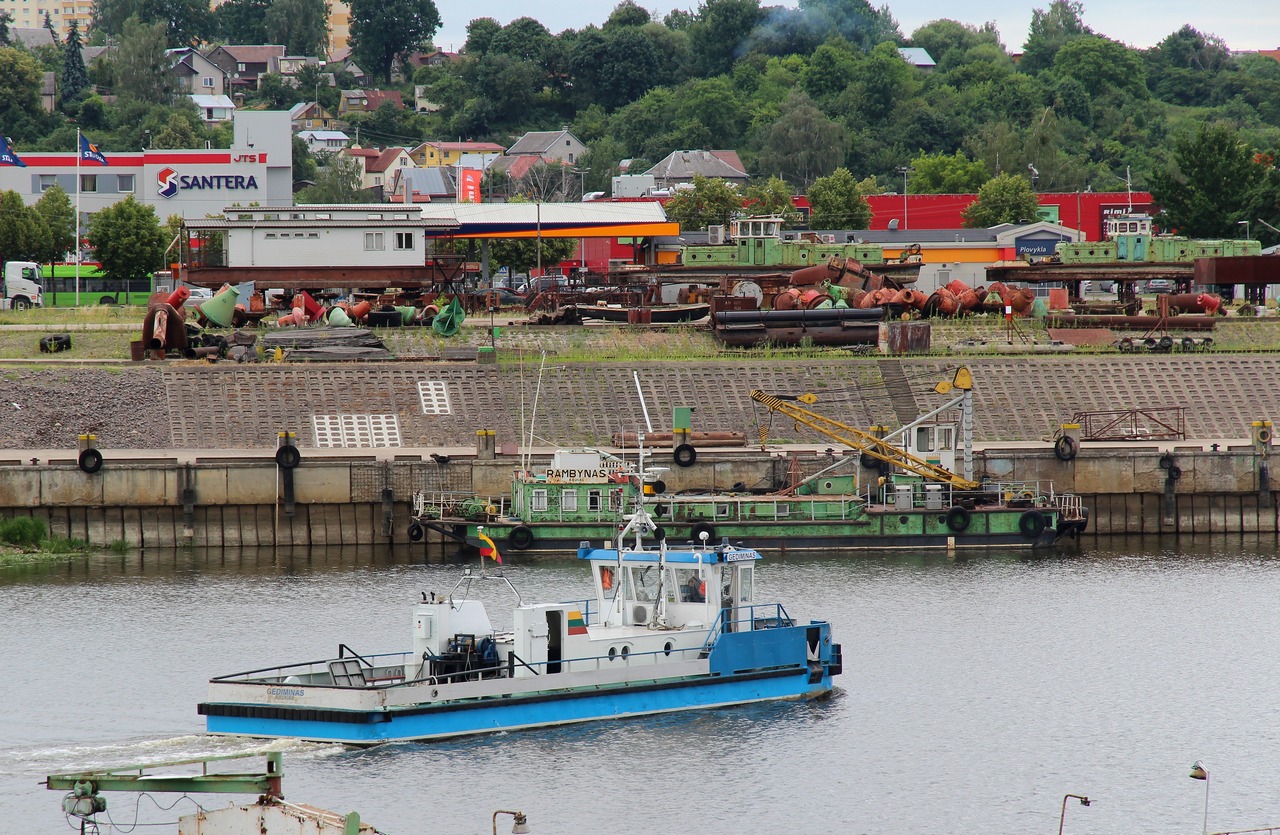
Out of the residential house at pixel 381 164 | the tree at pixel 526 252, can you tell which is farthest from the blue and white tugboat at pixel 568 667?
the residential house at pixel 381 164

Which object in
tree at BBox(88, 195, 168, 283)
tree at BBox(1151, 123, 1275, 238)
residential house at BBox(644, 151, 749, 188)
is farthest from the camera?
residential house at BBox(644, 151, 749, 188)

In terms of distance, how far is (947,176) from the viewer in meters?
149

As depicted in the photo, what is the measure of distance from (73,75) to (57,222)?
290ft

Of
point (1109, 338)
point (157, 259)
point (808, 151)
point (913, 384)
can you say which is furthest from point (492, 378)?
point (808, 151)

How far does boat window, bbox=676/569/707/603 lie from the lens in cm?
3766

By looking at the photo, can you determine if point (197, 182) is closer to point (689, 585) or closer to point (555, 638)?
point (689, 585)

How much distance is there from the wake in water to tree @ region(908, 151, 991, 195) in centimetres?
11922

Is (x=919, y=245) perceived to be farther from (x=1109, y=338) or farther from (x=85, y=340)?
(x=85, y=340)

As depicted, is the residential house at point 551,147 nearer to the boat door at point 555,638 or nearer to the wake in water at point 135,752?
the boat door at point 555,638

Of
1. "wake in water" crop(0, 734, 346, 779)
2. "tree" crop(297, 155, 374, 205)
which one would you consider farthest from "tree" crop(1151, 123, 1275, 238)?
"wake in water" crop(0, 734, 346, 779)

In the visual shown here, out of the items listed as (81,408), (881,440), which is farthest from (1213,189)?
(81,408)

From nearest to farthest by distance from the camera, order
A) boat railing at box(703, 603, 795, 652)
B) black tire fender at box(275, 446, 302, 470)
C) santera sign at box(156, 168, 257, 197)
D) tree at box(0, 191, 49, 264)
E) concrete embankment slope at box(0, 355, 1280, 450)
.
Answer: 1. boat railing at box(703, 603, 795, 652)
2. black tire fender at box(275, 446, 302, 470)
3. concrete embankment slope at box(0, 355, 1280, 450)
4. tree at box(0, 191, 49, 264)
5. santera sign at box(156, 168, 257, 197)

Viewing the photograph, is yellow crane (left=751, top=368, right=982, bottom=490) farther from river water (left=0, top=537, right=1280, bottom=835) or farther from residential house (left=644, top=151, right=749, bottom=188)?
residential house (left=644, top=151, right=749, bottom=188)

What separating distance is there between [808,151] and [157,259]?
8007 centimetres
